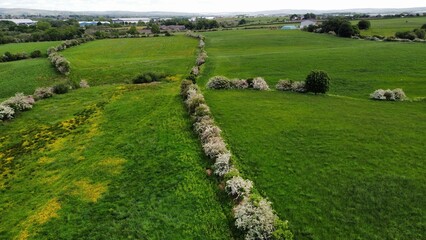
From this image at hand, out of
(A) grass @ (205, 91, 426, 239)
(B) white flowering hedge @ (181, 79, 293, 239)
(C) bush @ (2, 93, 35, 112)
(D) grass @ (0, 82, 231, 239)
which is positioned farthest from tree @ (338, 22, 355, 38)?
(C) bush @ (2, 93, 35, 112)

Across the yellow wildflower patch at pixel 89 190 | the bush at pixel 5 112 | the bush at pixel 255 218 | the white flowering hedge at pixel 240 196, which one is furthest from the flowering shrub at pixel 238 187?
the bush at pixel 5 112

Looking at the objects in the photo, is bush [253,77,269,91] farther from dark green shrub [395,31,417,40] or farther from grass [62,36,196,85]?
dark green shrub [395,31,417,40]

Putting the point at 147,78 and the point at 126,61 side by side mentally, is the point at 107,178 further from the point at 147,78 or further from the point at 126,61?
the point at 126,61

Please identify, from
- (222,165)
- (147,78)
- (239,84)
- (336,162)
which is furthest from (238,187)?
(147,78)

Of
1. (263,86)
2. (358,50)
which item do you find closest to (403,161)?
(263,86)

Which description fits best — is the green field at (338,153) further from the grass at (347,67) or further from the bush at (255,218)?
the bush at (255,218)
